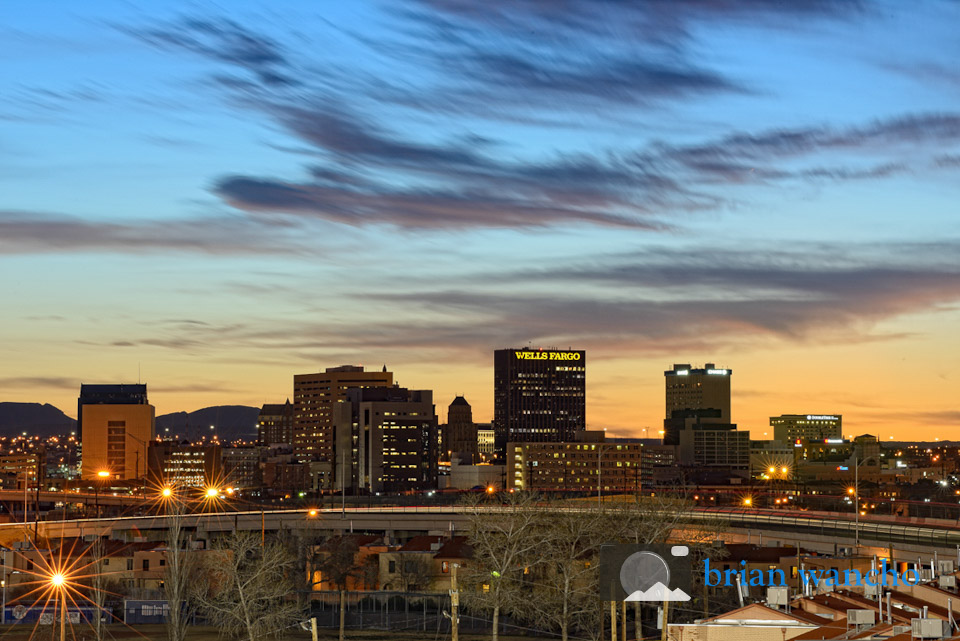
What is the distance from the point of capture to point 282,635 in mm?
93000

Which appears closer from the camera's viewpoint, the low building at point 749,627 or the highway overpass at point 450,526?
the low building at point 749,627

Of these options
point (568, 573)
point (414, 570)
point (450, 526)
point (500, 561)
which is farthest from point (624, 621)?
point (450, 526)

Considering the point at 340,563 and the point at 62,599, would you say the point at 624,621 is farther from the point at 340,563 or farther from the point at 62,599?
the point at 340,563

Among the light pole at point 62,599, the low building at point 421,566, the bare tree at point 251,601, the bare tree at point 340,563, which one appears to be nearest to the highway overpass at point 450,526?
the low building at point 421,566

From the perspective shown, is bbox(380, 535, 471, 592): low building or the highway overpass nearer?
the highway overpass

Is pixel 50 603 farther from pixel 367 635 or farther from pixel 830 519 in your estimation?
pixel 830 519

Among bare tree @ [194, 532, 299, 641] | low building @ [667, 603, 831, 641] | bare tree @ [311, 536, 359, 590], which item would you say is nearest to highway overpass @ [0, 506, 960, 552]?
bare tree @ [194, 532, 299, 641]

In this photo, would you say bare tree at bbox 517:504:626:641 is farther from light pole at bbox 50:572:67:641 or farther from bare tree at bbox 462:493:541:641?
light pole at bbox 50:572:67:641

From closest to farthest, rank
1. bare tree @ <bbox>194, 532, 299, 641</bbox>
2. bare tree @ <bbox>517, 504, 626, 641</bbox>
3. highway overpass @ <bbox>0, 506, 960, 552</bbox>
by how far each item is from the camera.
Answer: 1. bare tree @ <bbox>194, 532, 299, 641</bbox>
2. bare tree @ <bbox>517, 504, 626, 641</bbox>
3. highway overpass @ <bbox>0, 506, 960, 552</bbox>

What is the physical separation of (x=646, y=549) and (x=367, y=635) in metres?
60.2

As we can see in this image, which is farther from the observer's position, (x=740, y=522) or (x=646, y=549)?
(x=740, y=522)

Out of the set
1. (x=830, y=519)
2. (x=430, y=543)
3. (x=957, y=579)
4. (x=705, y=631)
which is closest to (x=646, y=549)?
(x=705, y=631)

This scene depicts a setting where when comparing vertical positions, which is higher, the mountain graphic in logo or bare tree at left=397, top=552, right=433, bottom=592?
the mountain graphic in logo

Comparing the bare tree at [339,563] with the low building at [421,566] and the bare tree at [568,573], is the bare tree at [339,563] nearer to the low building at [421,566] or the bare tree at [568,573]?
the low building at [421,566]
